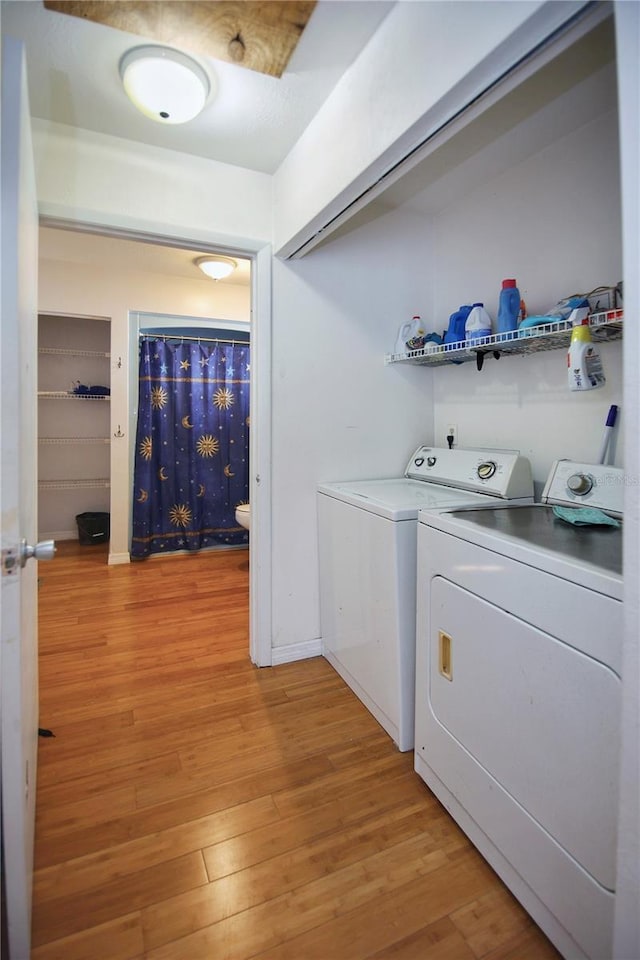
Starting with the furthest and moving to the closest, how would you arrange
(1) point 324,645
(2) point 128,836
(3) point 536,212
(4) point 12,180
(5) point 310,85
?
(1) point 324,645
(3) point 536,212
(5) point 310,85
(2) point 128,836
(4) point 12,180

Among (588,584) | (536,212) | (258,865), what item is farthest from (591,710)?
(536,212)

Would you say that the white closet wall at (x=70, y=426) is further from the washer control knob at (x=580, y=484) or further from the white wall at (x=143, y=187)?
the washer control knob at (x=580, y=484)

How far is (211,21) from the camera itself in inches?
47.1

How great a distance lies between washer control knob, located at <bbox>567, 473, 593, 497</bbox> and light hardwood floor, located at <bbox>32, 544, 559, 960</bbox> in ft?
3.60

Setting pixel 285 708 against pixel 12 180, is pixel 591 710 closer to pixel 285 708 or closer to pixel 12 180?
pixel 285 708

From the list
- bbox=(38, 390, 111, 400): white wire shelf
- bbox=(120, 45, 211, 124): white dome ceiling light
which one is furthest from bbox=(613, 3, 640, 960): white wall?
bbox=(38, 390, 111, 400): white wire shelf

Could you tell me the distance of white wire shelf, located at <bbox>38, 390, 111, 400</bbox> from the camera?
13.3 feet

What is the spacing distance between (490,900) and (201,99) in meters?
2.48

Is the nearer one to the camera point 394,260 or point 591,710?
point 591,710

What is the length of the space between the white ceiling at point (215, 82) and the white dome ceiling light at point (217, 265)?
135 cm

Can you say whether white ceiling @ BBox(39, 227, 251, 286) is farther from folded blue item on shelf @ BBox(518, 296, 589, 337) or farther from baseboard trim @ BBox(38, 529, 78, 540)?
baseboard trim @ BBox(38, 529, 78, 540)

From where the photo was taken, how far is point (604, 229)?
1.53m

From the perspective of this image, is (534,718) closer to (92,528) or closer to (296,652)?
(296,652)

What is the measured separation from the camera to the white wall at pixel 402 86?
885 mm
